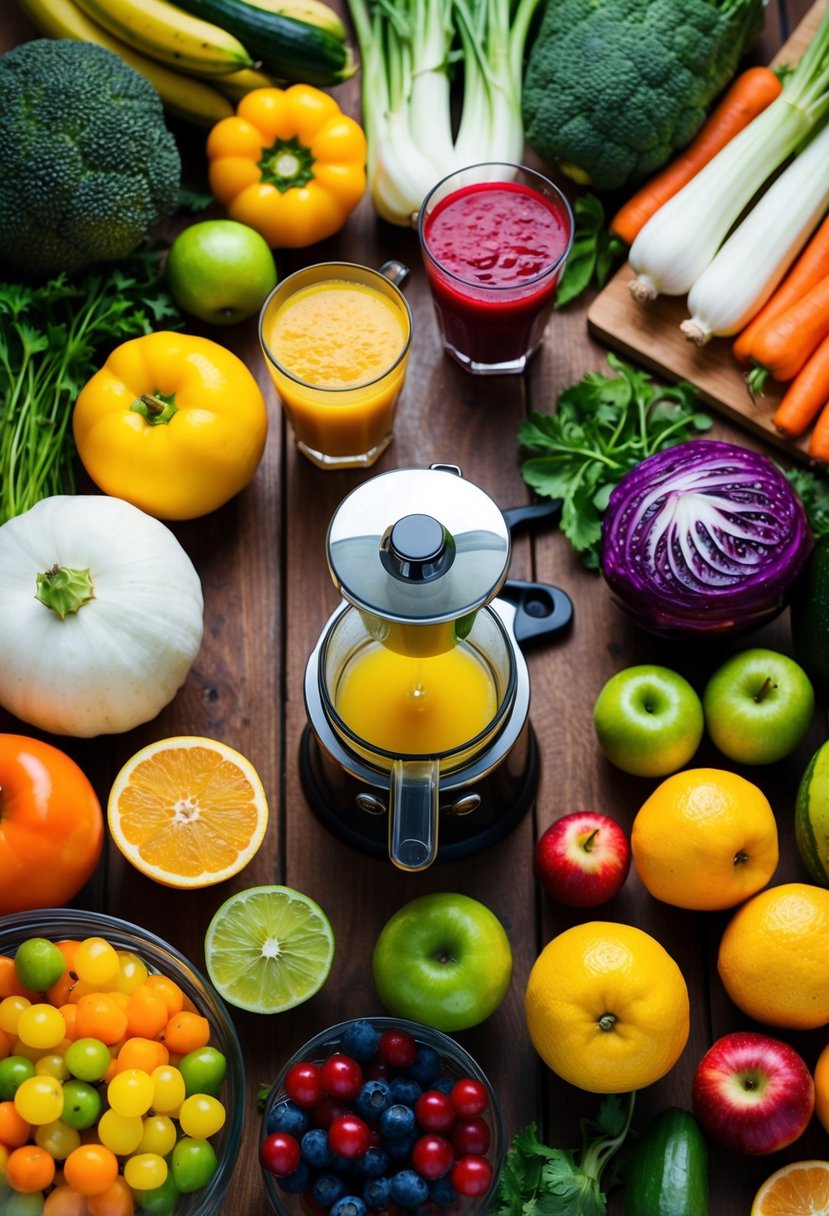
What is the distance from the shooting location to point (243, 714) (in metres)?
1.55

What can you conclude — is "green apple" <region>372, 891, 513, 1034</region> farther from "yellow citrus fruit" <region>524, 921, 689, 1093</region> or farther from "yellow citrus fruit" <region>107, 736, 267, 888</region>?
"yellow citrus fruit" <region>107, 736, 267, 888</region>

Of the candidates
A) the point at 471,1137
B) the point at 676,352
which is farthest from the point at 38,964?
the point at 676,352

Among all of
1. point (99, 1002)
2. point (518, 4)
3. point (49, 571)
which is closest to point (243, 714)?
point (49, 571)

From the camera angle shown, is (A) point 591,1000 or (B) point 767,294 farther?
(B) point 767,294

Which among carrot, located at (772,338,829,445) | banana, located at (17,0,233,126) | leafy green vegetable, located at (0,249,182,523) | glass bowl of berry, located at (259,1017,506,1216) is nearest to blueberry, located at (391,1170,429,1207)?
glass bowl of berry, located at (259,1017,506,1216)

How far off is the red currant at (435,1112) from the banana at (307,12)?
52.6 inches

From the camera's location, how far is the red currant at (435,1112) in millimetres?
1253

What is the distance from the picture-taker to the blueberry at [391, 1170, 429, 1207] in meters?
1.22

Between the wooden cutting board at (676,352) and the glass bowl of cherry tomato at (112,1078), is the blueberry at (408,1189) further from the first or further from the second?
the wooden cutting board at (676,352)

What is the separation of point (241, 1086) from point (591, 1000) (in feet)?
1.18

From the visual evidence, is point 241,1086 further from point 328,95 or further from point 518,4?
point 518,4

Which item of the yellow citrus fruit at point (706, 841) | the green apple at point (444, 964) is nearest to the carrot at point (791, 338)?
the yellow citrus fruit at point (706, 841)

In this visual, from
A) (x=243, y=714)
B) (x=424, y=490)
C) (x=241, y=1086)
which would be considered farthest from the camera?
(x=243, y=714)

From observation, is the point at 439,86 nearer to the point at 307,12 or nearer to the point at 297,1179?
the point at 307,12
